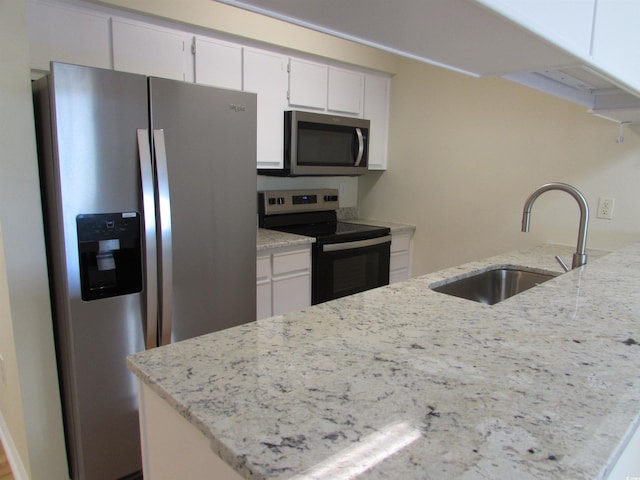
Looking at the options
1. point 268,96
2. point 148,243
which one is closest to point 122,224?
point 148,243

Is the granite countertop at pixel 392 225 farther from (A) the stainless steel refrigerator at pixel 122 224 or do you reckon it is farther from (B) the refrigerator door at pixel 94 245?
(B) the refrigerator door at pixel 94 245

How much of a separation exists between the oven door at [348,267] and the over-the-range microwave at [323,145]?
0.54 m

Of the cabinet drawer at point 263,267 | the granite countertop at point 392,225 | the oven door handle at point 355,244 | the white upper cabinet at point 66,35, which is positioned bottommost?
the cabinet drawer at point 263,267

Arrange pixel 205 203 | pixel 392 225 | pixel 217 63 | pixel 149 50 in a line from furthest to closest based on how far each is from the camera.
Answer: pixel 392 225 < pixel 217 63 < pixel 149 50 < pixel 205 203

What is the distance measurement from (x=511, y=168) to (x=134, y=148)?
7.36 feet

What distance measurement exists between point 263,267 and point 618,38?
72.9 inches

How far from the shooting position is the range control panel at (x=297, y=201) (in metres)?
2.92

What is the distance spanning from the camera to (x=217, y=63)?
7.77 feet

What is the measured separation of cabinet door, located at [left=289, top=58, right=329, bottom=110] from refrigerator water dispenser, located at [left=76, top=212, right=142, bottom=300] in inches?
60.2

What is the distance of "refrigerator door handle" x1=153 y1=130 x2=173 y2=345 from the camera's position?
64.3 inches

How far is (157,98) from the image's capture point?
64.2 inches

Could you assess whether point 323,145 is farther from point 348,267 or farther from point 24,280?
point 24,280

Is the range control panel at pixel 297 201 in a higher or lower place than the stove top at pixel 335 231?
higher

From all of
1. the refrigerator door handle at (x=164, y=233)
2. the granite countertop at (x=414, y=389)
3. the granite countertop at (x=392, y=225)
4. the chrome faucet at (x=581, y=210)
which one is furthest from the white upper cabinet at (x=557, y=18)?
the granite countertop at (x=392, y=225)
